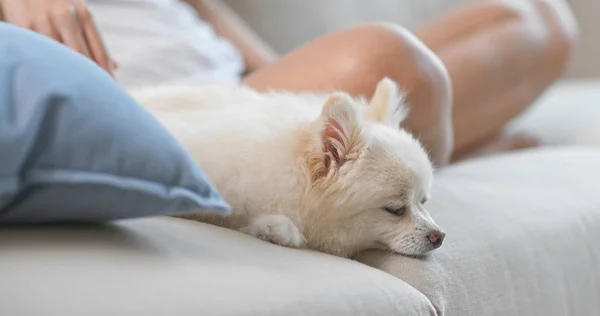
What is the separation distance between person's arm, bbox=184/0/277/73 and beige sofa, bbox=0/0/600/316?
638 mm

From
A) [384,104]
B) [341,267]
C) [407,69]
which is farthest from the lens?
[407,69]

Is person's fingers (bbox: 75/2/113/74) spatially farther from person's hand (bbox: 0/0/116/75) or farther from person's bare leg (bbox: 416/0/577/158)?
person's bare leg (bbox: 416/0/577/158)

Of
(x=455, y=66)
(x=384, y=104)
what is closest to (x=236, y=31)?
(x=455, y=66)

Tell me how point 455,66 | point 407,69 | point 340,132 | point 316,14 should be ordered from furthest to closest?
point 316,14 → point 455,66 → point 407,69 → point 340,132

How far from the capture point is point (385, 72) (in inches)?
47.8

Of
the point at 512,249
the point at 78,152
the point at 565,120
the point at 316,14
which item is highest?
the point at 78,152

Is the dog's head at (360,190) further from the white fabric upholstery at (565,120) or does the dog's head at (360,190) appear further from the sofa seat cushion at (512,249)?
the white fabric upholstery at (565,120)

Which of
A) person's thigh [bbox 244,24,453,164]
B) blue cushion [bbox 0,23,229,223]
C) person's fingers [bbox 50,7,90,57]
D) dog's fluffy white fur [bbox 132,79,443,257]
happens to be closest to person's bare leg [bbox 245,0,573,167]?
person's thigh [bbox 244,24,453,164]

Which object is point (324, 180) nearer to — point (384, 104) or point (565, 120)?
point (384, 104)

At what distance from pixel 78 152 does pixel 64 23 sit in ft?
1.70

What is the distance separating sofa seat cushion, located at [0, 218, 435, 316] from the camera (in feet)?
1.94

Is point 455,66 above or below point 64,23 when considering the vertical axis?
below

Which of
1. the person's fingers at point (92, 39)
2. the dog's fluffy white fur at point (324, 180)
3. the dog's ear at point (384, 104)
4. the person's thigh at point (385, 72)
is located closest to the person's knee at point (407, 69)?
the person's thigh at point (385, 72)

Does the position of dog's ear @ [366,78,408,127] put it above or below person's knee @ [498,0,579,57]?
above
